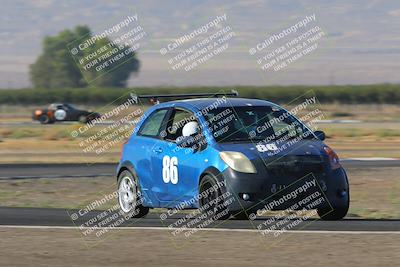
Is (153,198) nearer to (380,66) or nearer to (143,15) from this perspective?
(380,66)

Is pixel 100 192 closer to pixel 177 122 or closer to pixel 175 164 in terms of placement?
pixel 177 122

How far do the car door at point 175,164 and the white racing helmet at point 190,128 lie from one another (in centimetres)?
19

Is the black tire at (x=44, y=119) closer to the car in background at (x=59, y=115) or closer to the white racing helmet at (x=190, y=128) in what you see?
the car in background at (x=59, y=115)

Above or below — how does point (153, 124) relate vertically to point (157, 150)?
above

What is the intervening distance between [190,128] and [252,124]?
31.4 inches

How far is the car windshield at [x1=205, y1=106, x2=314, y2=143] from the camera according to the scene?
510 inches

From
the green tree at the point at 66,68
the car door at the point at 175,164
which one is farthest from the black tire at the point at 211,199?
the green tree at the point at 66,68

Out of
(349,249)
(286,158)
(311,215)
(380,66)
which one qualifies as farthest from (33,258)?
(380,66)

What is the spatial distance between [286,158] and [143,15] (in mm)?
182597

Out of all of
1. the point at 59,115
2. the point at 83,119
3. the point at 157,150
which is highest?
the point at 157,150

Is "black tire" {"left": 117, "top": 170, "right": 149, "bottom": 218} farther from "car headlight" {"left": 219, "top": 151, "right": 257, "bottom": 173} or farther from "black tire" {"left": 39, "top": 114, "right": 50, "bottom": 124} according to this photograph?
"black tire" {"left": 39, "top": 114, "right": 50, "bottom": 124}

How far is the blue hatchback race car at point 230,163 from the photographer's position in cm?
1241

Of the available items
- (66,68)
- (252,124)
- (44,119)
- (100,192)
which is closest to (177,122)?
(252,124)

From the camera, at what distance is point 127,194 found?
563 inches
